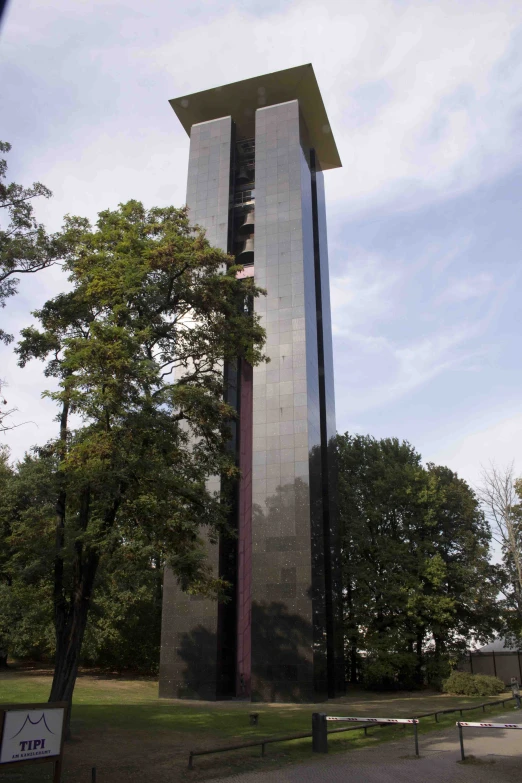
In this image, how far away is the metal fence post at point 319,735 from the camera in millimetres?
13180

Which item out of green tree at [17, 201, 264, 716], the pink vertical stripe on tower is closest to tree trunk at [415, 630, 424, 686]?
the pink vertical stripe on tower

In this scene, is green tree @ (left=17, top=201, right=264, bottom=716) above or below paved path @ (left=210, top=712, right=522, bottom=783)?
above

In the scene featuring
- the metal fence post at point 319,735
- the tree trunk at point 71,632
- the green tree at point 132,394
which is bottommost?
the metal fence post at point 319,735

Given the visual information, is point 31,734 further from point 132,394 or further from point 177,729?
point 177,729

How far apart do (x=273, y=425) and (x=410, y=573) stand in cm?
1287

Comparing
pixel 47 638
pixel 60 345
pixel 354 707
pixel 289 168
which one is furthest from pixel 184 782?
pixel 289 168

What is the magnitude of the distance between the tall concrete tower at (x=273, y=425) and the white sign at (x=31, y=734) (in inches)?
524

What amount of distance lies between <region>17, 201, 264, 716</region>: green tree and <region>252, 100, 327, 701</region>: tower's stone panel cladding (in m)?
11.6

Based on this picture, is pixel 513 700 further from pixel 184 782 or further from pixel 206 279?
pixel 206 279

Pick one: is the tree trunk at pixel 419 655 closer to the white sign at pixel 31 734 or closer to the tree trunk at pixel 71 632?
the tree trunk at pixel 71 632

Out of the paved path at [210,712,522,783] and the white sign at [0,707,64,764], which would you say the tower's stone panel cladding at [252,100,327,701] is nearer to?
the paved path at [210,712,522,783]

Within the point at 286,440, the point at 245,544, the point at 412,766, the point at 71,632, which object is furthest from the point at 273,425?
the point at 412,766

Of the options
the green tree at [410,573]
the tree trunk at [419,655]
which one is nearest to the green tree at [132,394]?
the green tree at [410,573]

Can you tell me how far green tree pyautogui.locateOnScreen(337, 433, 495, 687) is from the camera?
109ft
